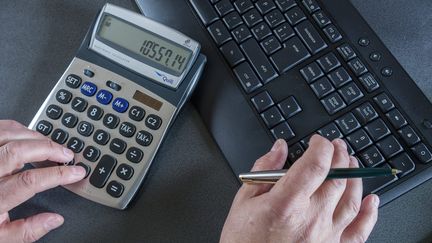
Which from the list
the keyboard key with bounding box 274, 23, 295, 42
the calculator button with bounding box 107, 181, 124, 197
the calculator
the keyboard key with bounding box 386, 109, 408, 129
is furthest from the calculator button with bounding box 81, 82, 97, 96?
the keyboard key with bounding box 386, 109, 408, 129

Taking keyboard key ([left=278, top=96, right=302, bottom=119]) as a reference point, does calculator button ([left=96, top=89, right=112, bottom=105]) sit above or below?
below

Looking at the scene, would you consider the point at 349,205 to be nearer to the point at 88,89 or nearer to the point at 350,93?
the point at 350,93

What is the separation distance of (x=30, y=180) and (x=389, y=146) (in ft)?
1.19

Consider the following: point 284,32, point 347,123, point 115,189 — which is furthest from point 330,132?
point 115,189

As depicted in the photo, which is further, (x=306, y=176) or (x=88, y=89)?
(x=88, y=89)

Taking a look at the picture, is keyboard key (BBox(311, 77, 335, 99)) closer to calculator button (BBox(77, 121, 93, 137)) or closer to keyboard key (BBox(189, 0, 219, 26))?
keyboard key (BBox(189, 0, 219, 26))

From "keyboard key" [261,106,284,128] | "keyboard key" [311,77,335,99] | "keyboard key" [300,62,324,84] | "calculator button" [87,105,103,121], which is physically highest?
"keyboard key" [300,62,324,84]

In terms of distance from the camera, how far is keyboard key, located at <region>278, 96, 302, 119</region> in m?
0.52

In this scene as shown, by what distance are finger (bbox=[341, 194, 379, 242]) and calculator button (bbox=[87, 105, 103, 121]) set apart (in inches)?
11.1

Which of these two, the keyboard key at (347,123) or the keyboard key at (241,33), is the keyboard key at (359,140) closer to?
the keyboard key at (347,123)

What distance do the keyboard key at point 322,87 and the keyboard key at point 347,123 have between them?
1.3 inches

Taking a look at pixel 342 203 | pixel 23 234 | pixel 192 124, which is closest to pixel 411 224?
pixel 342 203

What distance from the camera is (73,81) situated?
55 centimetres

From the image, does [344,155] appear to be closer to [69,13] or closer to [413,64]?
[413,64]
